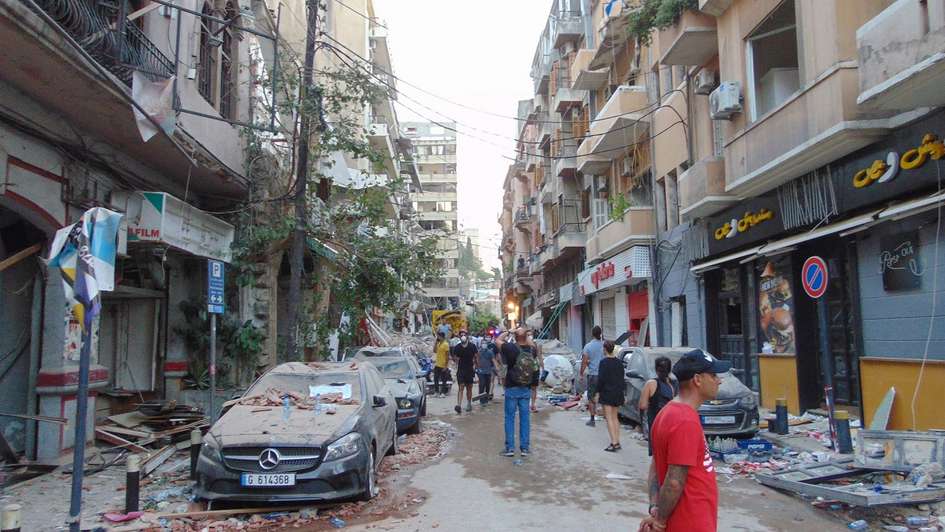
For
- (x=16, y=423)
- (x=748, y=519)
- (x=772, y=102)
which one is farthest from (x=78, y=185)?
(x=772, y=102)

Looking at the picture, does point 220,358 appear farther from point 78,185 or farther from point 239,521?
point 239,521

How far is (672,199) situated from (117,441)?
1576 centimetres

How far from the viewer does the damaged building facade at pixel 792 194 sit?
9227mm

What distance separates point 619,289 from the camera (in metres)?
26.0

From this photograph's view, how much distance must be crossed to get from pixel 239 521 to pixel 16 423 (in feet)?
16.7

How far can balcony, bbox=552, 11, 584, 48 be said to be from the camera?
109 ft

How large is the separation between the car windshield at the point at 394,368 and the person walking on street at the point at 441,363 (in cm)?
526

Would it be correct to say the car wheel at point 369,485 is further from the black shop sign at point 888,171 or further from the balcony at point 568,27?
the balcony at point 568,27

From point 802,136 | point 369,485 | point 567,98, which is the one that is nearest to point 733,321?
point 802,136

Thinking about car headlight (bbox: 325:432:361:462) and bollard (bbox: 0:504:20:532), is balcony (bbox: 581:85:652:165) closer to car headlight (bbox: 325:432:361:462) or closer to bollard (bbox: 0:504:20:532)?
car headlight (bbox: 325:432:361:462)

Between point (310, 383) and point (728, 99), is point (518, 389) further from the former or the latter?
point (728, 99)

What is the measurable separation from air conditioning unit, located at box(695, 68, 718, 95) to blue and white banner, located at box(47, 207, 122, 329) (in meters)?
14.6

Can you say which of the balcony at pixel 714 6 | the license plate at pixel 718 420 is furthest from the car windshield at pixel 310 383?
the balcony at pixel 714 6

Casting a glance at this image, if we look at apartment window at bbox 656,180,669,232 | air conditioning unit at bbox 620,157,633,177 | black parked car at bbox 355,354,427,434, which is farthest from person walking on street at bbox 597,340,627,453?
air conditioning unit at bbox 620,157,633,177
